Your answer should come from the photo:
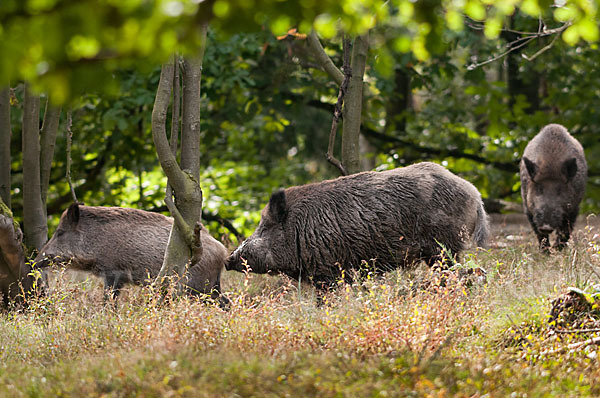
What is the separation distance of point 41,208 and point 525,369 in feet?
21.2

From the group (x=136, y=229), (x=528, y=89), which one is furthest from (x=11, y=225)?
(x=528, y=89)

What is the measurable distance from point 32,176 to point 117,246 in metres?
1.41

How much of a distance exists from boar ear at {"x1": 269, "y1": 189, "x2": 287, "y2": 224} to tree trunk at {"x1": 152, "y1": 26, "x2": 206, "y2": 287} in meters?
1.04

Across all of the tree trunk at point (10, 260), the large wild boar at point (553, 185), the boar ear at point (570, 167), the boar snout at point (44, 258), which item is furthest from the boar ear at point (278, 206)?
the boar ear at point (570, 167)

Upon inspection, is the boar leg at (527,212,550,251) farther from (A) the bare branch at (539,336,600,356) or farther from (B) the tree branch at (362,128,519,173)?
(B) the tree branch at (362,128,519,173)

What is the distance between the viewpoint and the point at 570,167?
10875 mm

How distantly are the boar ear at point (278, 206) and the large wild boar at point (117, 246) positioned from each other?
0.80m

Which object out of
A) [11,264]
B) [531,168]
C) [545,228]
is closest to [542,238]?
[545,228]

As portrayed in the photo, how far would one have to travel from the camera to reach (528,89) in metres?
17.9

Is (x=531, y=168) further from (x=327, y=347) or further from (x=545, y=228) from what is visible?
(x=327, y=347)

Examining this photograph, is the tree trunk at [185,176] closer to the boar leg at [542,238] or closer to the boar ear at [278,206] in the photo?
the boar ear at [278,206]

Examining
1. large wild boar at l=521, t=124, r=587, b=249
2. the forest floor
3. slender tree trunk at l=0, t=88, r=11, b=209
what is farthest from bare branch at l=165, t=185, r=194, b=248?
large wild boar at l=521, t=124, r=587, b=249

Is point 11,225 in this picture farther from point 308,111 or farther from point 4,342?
point 308,111

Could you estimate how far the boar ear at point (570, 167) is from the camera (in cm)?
1083
